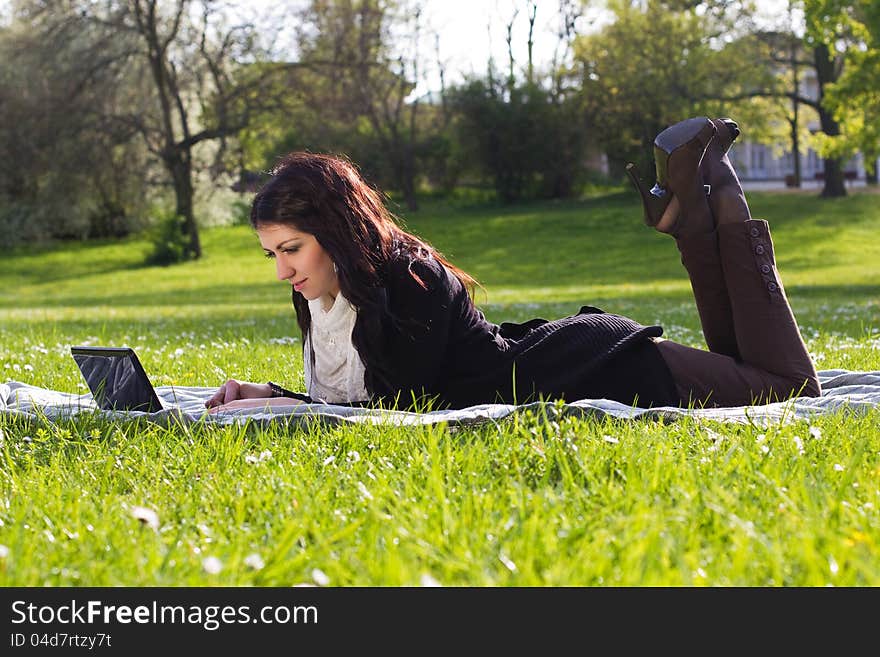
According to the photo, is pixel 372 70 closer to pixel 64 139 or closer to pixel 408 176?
pixel 408 176

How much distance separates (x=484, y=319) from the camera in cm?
484

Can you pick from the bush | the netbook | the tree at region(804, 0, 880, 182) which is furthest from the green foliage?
the netbook

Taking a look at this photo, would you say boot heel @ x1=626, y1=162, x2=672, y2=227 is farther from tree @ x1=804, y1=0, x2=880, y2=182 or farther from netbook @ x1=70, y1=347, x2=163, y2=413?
tree @ x1=804, y1=0, x2=880, y2=182

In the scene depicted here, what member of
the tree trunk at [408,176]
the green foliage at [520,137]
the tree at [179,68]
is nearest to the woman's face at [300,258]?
the tree at [179,68]

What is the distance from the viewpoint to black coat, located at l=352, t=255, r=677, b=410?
4652mm

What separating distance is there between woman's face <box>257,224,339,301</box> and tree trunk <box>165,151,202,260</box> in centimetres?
3286

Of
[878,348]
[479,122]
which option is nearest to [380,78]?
[479,122]

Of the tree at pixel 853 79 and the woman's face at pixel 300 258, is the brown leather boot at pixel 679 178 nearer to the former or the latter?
the woman's face at pixel 300 258

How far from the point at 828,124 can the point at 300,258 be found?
41.7m

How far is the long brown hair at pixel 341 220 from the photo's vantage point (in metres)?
4.47

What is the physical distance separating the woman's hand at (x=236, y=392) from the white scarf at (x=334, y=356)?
0.84 feet

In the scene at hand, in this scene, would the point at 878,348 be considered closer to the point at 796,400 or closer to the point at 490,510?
the point at 796,400
